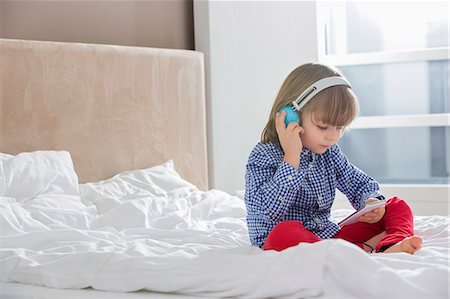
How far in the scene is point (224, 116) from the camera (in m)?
3.36

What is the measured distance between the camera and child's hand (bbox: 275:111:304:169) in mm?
1661

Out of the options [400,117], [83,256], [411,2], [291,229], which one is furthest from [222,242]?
[411,2]

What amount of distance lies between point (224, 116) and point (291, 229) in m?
1.87

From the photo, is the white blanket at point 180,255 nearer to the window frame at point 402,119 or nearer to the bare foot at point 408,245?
the bare foot at point 408,245

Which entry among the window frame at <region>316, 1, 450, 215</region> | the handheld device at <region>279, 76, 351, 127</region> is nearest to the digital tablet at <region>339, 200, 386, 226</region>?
the handheld device at <region>279, 76, 351, 127</region>

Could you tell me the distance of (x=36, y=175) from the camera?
2.26 metres

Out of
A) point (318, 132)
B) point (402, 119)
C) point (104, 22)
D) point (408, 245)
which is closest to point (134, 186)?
point (104, 22)

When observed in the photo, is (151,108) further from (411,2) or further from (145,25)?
(411,2)

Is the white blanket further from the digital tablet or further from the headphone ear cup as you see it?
the headphone ear cup

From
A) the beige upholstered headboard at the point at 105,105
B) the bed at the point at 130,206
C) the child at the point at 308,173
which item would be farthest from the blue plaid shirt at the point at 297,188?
the beige upholstered headboard at the point at 105,105

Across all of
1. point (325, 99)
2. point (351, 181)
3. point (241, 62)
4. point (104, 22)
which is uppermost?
point (104, 22)

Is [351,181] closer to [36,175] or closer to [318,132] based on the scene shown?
[318,132]

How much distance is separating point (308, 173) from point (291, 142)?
14 cm

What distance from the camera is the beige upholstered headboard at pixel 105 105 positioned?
2521mm
